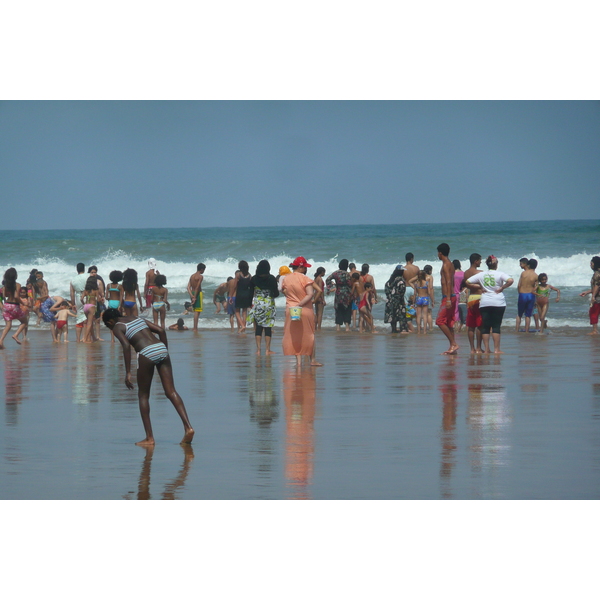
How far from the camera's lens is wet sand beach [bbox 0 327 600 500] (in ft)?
21.7

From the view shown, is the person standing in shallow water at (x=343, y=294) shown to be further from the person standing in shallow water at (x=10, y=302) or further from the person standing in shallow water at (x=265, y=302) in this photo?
the person standing in shallow water at (x=10, y=302)

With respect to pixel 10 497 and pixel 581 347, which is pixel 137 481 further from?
pixel 581 347

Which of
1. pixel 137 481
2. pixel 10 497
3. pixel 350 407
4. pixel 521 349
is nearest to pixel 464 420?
pixel 350 407

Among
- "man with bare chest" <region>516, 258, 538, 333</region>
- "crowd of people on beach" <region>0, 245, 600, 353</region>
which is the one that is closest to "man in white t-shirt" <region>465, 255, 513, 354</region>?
"crowd of people on beach" <region>0, 245, 600, 353</region>

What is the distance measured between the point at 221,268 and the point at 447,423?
4132 cm

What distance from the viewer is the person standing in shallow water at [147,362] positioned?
8133 mm

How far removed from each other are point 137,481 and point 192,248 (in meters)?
49.2

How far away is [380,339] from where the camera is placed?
1922 cm

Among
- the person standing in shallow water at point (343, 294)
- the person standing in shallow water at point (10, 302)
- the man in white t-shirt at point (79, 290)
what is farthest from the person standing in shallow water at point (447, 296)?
the person standing in shallow water at point (10, 302)

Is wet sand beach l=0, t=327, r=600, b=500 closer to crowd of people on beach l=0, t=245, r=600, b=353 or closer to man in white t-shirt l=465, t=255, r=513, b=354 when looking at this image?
man in white t-shirt l=465, t=255, r=513, b=354

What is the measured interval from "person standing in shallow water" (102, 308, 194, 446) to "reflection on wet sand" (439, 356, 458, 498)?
2.30 m

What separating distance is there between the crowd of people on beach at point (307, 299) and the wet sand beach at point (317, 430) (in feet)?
2.45

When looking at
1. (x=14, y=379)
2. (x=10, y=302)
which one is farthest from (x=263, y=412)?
(x=10, y=302)

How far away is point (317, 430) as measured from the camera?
28.9 ft
